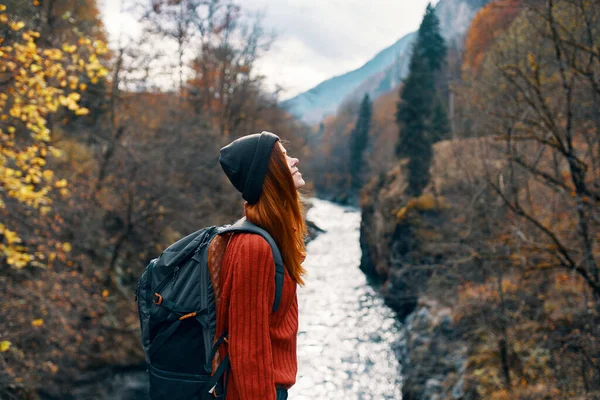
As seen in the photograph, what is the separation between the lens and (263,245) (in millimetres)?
1440

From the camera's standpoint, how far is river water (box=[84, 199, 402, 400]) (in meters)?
11.5

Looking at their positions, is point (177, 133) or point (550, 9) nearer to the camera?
point (550, 9)

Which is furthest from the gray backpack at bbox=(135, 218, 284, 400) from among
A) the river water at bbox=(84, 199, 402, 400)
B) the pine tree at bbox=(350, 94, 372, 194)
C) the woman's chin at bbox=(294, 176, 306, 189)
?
the pine tree at bbox=(350, 94, 372, 194)

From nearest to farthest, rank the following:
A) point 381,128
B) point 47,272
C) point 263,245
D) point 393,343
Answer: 1. point 263,245
2. point 47,272
3. point 393,343
4. point 381,128

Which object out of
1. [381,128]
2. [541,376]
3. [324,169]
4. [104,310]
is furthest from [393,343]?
[324,169]

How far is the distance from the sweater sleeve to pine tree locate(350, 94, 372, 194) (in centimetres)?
5516

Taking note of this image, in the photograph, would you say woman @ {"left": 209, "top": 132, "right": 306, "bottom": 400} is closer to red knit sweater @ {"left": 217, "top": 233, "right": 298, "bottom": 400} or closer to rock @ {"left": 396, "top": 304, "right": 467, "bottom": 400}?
red knit sweater @ {"left": 217, "top": 233, "right": 298, "bottom": 400}

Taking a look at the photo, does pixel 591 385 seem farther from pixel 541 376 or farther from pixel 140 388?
pixel 140 388

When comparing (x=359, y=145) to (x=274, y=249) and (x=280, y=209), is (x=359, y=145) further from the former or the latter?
(x=274, y=249)

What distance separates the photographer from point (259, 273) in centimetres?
142

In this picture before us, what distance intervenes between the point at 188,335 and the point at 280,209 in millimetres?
579

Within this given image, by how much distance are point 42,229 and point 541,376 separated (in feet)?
32.7

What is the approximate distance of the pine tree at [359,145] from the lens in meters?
56.9

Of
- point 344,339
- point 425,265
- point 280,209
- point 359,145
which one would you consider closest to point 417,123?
point 344,339
